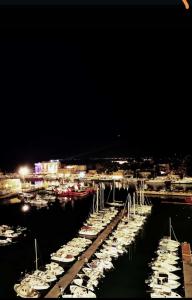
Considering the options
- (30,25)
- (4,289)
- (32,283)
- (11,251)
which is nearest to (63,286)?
(32,283)

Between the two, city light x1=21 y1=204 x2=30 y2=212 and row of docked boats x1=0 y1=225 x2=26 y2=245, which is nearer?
row of docked boats x1=0 y1=225 x2=26 y2=245

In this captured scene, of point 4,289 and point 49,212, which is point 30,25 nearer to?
point 4,289

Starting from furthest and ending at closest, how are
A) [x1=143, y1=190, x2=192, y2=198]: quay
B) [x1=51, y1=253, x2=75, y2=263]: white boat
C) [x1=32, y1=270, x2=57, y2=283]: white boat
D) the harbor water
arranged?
[x1=143, y1=190, x2=192, y2=198]: quay, [x1=51, y1=253, x2=75, y2=263]: white boat, the harbor water, [x1=32, y1=270, x2=57, y2=283]: white boat

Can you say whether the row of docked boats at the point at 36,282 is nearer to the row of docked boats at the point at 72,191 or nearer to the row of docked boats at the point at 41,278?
the row of docked boats at the point at 41,278

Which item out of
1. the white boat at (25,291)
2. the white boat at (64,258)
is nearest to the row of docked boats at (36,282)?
the white boat at (25,291)

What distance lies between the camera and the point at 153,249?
8.24 metres

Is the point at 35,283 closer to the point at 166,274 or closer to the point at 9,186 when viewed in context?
the point at 166,274

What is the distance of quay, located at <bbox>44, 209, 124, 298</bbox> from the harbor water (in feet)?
1.95

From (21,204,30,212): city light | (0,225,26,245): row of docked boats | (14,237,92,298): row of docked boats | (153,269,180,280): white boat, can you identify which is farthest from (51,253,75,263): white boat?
(21,204,30,212): city light

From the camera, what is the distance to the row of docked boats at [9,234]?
30.0ft

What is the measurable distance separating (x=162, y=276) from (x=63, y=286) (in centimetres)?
203

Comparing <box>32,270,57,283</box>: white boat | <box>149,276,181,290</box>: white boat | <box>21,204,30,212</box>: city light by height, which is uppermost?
<box>21,204,30,212</box>: city light

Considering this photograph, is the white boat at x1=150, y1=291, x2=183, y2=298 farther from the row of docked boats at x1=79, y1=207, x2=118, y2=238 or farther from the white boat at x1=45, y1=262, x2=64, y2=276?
the row of docked boats at x1=79, y1=207, x2=118, y2=238

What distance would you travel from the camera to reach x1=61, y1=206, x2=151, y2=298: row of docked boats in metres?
5.57
